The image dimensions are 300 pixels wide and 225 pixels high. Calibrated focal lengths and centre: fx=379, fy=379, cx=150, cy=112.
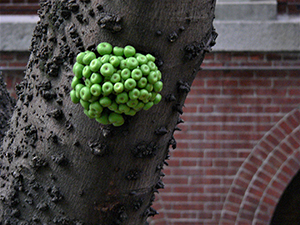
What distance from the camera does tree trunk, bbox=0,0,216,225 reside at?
901mm

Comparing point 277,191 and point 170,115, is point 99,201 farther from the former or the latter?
point 277,191

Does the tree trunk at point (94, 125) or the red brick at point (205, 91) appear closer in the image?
the tree trunk at point (94, 125)

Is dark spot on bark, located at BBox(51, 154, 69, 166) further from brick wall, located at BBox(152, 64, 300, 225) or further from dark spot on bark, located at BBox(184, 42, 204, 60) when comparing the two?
brick wall, located at BBox(152, 64, 300, 225)

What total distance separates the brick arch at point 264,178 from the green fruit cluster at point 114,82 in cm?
335

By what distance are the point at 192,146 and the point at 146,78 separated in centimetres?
330

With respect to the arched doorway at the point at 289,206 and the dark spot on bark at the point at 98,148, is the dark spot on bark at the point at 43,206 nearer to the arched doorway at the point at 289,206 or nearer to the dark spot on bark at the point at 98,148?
the dark spot on bark at the point at 98,148

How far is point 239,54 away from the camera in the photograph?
4.08 m

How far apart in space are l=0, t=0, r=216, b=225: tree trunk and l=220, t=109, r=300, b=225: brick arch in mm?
3122

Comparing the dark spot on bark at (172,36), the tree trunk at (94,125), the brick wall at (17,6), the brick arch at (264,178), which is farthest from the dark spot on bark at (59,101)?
the brick wall at (17,6)

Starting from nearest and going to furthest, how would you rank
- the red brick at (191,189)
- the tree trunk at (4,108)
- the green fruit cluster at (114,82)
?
the green fruit cluster at (114,82)
the tree trunk at (4,108)
the red brick at (191,189)

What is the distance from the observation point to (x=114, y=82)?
805 mm

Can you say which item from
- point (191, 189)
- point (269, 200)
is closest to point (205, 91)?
point (191, 189)

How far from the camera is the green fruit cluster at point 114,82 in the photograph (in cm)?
80

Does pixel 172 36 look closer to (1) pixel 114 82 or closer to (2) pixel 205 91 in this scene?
(1) pixel 114 82
